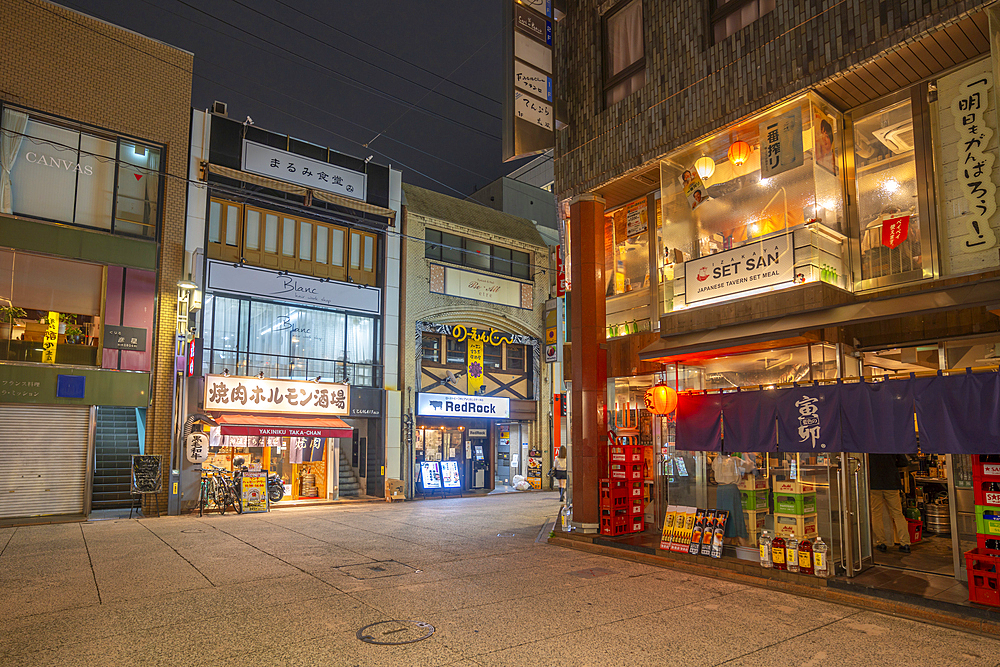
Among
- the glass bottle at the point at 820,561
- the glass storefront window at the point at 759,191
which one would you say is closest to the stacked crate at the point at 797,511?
the glass bottle at the point at 820,561

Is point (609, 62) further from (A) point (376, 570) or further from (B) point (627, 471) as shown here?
(A) point (376, 570)

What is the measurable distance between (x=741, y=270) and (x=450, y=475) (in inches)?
747

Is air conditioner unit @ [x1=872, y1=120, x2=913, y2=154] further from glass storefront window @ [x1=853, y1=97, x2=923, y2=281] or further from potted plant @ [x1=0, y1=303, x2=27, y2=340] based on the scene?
potted plant @ [x1=0, y1=303, x2=27, y2=340]

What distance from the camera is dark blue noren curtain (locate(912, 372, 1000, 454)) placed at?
7.95 metres

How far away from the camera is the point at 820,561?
937cm

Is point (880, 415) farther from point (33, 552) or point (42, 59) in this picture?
point (42, 59)

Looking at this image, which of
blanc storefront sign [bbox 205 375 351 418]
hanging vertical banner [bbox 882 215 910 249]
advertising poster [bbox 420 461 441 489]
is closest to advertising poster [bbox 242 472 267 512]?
blanc storefront sign [bbox 205 375 351 418]

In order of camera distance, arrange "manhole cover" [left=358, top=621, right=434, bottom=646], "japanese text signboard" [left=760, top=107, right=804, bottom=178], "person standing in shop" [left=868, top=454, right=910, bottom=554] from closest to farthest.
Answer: "manhole cover" [left=358, top=621, right=434, bottom=646] → "japanese text signboard" [left=760, top=107, right=804, bottom=178] → "person standing in shop" [left=868, top=454, right=910, bottom=554]

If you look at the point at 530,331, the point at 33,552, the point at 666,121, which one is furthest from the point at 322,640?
the point at 530,331

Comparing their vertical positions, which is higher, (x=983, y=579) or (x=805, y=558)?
(x=983, y=579)

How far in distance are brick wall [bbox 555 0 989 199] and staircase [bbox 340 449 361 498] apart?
15181 mm

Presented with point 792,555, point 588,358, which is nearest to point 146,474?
point 588,358

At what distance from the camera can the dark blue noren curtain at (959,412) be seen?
26.1ft

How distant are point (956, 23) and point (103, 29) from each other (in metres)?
22.0
